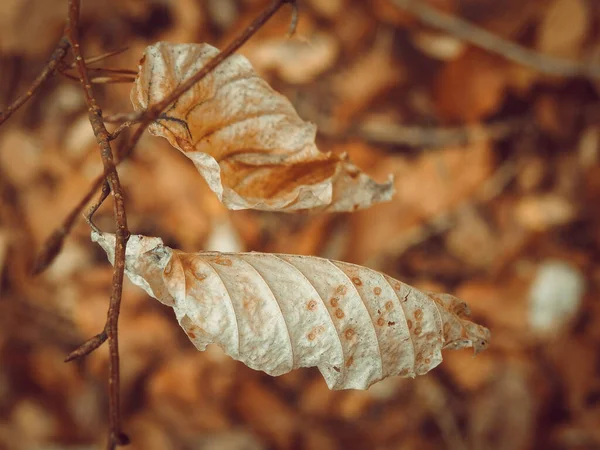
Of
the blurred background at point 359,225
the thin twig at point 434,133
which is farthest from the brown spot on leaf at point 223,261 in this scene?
the thin twig at point 434,133

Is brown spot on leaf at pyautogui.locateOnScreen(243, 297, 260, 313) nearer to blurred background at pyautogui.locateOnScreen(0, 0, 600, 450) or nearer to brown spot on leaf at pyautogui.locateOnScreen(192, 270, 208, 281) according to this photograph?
brown spot on leaf at pyautogui.locateOnScreen(192, 270, 208, 281)

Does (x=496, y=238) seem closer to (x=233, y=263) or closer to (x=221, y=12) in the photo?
(x=221, y=12)

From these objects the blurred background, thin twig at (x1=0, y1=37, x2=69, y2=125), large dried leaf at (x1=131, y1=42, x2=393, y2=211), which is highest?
thin twig at (x1=0, y1=37, x2=69, y2=125)

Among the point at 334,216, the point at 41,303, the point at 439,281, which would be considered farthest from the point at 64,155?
the point at 439,281

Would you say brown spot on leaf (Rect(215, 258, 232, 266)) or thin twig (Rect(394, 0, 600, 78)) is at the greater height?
thin twig (Rect(394, 0, 600, 78))

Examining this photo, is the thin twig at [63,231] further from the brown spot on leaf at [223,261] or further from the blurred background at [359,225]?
the blurred background at [359,225]

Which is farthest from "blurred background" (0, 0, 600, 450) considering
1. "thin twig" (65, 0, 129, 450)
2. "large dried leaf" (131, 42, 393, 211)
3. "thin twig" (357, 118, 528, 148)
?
"thin twig" (65, 0, 129, 450)
